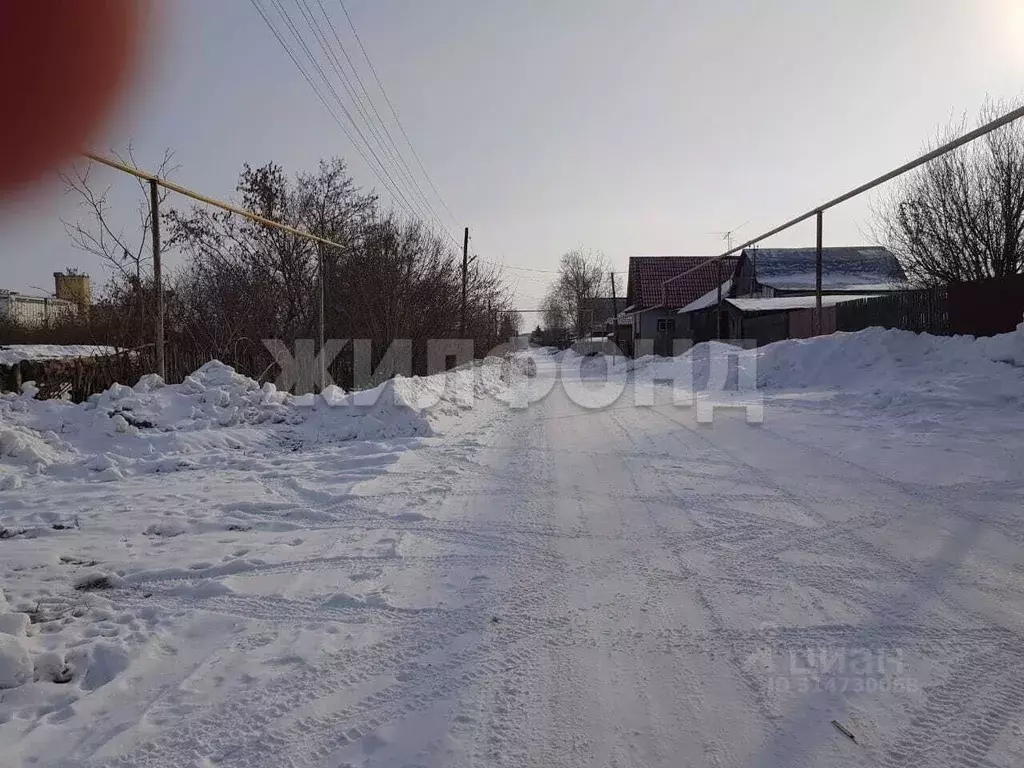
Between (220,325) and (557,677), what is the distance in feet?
38.4

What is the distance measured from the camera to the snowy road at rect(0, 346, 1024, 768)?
230cm

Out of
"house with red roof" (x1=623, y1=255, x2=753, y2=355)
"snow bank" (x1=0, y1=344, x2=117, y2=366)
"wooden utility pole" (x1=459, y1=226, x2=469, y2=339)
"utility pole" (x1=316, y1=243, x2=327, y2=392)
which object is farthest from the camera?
"house with red roof" (x1=623, y1=255, x2=753, y2=355)

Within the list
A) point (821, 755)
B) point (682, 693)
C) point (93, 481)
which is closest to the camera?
point (821, 755)

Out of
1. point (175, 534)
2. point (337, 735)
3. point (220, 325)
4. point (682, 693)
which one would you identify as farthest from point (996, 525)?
point (220, 325)

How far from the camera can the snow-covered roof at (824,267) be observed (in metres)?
30.5

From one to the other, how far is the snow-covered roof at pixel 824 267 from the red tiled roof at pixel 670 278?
5909mm

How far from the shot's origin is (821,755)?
2205mm

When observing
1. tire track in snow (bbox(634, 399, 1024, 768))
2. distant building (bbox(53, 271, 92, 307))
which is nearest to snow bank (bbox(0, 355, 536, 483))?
distant building (bbox(53, 271, 92, 307))

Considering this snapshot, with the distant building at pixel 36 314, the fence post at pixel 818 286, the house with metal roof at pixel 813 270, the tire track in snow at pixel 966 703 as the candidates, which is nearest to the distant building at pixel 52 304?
the distant building at pixel 36 314

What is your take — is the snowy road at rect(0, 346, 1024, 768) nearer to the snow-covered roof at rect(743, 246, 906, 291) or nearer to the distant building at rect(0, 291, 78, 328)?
the distant building at rect(0, 291, 78, 328)

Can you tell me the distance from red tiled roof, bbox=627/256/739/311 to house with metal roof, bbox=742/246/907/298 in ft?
19.8

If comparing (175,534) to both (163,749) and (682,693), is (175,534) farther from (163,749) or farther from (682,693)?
(682,693)

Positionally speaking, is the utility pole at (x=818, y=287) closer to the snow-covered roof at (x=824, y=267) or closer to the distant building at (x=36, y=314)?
the snow-covered roof at (x=824, y=267)

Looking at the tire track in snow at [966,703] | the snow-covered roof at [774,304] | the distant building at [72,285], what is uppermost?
the snow-covered roof at [774,304]
